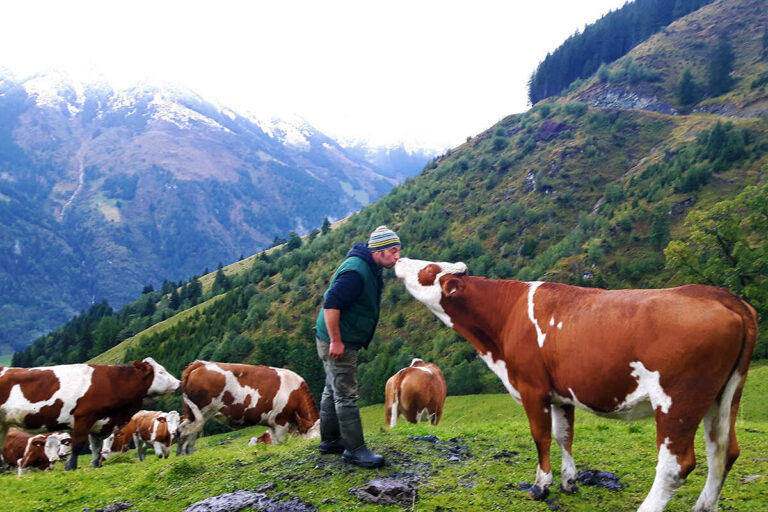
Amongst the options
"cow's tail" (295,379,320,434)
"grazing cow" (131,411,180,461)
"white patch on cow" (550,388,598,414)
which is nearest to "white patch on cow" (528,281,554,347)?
"white patch on cow" (550,388,598,414)

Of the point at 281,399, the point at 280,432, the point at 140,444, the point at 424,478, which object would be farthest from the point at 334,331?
the point at 140,444

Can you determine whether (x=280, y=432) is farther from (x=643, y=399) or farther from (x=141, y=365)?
(x=643, y=399)

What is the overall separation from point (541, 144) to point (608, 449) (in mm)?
113828

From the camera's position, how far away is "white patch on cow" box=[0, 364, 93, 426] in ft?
41.7

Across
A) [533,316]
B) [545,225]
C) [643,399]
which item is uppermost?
[545,225]

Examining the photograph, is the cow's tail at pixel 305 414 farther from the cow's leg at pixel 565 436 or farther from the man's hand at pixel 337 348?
the cow's leg at pixel 565 436

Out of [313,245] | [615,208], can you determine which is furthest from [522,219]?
[313,245]

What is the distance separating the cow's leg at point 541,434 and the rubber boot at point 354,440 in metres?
2.36

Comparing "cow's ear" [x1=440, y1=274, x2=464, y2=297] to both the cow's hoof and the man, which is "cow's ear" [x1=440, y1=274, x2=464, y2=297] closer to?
the man

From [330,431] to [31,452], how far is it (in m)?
15.1

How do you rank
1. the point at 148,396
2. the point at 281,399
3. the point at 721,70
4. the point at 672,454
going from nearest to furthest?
the point at 672,454 → the point at 148,396 → the point at 281,399 → the point at 721,70

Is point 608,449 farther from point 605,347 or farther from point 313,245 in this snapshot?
point 313,245

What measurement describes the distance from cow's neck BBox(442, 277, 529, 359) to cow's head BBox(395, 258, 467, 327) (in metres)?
0.13

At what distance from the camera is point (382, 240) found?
7875 millimetres
